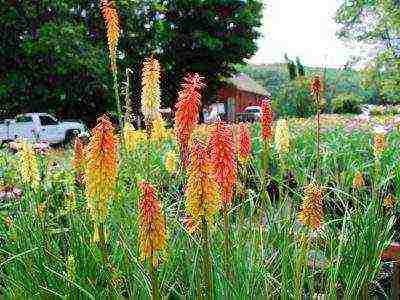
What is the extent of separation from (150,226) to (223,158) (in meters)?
0.42

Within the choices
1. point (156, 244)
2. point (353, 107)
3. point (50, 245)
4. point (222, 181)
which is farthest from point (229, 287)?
point (353, 107)

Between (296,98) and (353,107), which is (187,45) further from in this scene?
(353,107)

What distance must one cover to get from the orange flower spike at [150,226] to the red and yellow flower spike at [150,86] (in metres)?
1.15

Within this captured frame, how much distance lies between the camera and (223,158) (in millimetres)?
1921

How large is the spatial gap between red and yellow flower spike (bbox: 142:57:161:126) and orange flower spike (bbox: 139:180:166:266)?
115 centimetres

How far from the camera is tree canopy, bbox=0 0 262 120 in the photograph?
2534 cm

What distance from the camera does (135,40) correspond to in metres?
30.0

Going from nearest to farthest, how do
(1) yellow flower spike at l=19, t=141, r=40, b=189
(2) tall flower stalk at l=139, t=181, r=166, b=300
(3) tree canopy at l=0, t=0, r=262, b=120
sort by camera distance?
(2) tall flower stalk at l=139, t=181, r=166, b=300
(1) yellow flower spike at l=19, t=141, r=40, b=189
(3) tree canopy at l=0, t=0, r=262, b=120

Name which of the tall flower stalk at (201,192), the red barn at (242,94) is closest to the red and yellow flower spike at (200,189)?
the tall flower stalk at (201,192)

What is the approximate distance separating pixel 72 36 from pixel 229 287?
2390cm

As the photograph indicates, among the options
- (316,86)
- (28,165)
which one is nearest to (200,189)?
(316,86)

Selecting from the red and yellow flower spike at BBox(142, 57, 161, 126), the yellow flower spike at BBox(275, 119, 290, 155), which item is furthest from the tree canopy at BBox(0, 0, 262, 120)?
the red and yellow flower spike at BBox(142, 57, 161, 126)

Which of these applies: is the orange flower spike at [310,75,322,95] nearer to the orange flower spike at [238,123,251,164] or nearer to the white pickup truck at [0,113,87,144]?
the orange flower spike at [238,123,251,164]

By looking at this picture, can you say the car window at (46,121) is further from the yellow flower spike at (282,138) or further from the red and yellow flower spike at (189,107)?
the red and yellow flower spike at (189,107)
